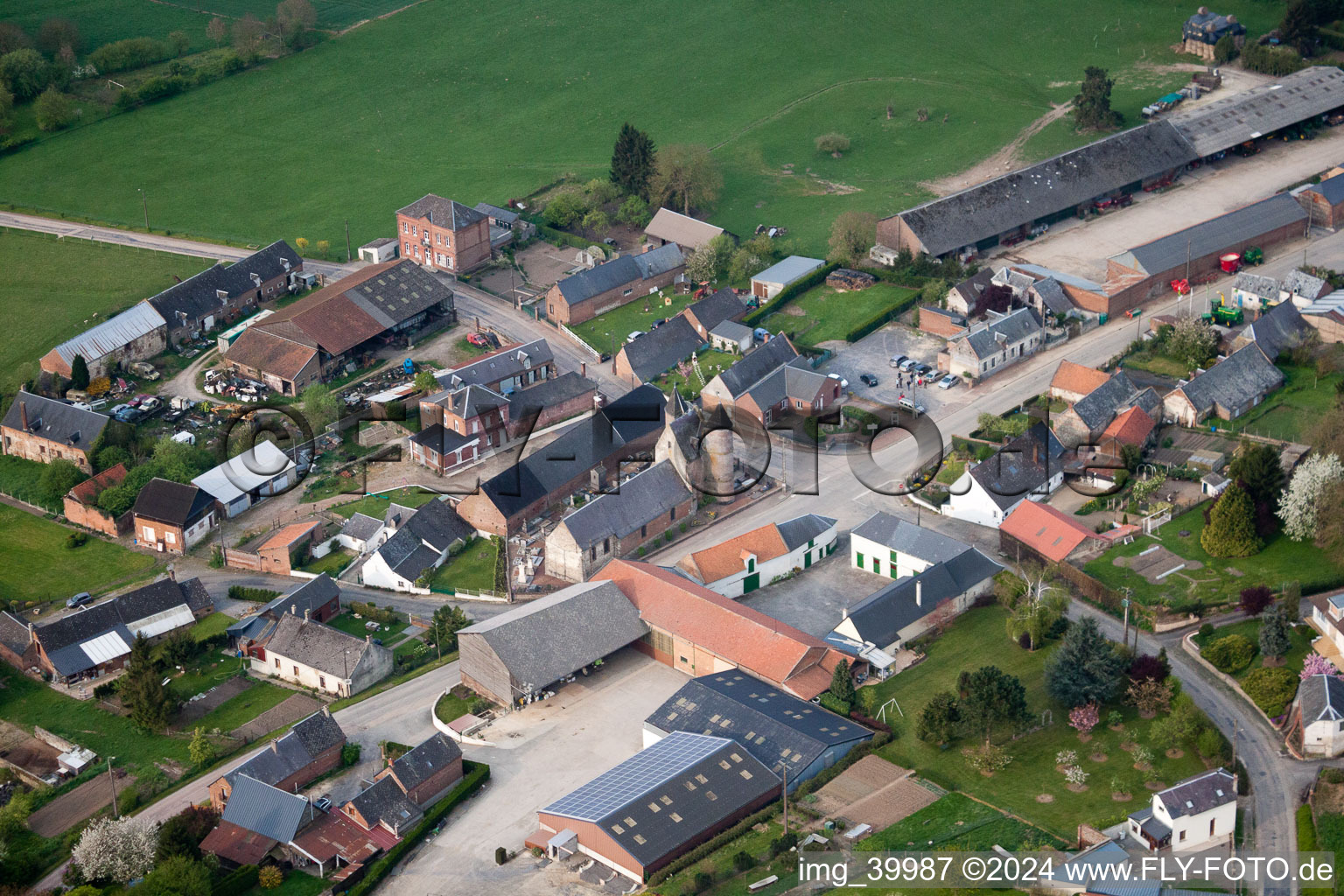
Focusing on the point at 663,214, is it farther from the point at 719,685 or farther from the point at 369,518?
the point at 719,685

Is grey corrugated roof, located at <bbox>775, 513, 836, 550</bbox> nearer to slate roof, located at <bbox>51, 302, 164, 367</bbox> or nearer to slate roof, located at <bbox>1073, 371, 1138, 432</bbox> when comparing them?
slate roof, located at <bbox>1073, 371, 1138, 432</bbox>

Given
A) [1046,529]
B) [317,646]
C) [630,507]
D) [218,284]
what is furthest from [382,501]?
[1046,529]

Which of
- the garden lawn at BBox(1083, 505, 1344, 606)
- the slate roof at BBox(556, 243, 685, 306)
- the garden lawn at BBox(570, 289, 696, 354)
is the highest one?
the slate roof at BBox(556, 243, 685, 306)

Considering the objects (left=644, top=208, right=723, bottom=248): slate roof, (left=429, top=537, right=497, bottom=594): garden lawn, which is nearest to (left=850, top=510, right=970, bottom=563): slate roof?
(left=429, top=537, right=497, bottom=594): garden lawn

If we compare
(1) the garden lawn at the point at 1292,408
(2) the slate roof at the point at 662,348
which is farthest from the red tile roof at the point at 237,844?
(1) the garden lawn at the point at 1292,408

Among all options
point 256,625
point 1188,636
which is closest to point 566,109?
point 256,625

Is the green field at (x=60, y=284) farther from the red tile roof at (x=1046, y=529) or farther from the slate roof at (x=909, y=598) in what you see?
the red tile roof at (x=1046, y=529)
